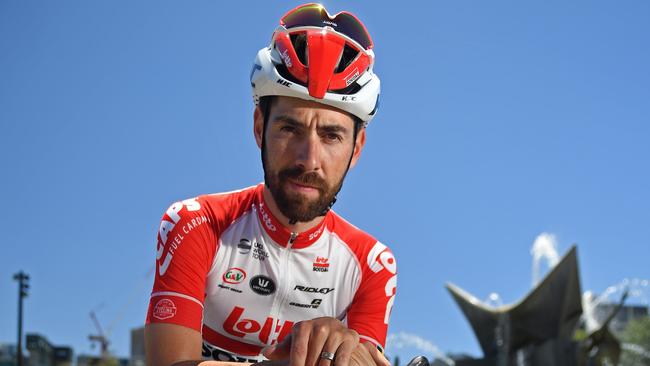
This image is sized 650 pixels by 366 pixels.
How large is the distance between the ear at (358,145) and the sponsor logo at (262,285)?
113 centimetres

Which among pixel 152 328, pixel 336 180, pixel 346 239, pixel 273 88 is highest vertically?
pixel 273 88

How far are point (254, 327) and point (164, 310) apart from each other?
107 centimetres

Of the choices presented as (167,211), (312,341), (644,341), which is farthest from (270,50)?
(644,341)

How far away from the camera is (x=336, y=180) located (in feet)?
20.3

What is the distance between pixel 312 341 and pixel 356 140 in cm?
259

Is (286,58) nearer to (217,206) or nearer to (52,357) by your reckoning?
(217,206)

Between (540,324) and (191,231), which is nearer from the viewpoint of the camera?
(191,231)

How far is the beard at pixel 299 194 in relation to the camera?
19.9 feet

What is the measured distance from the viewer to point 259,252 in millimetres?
6723

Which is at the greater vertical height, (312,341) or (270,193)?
Answer: (270,193)

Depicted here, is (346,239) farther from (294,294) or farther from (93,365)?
(93,365)

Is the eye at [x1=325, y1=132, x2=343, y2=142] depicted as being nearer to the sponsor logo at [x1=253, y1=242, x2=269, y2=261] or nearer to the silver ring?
the sponsor logo at [x1=253, y1=242, x2=269, y2=261]

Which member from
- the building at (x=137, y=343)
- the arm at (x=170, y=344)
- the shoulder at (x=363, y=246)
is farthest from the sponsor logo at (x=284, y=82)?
the building at (x=137, y=343)

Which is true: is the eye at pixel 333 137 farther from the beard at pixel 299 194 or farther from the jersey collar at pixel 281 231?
the jersey collar at pixel 281 231
